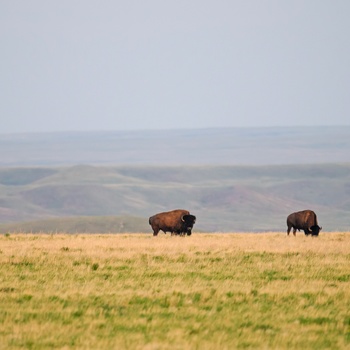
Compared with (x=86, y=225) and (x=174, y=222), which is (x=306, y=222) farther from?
(x=86, y=225)

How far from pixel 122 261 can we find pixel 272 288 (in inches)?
240

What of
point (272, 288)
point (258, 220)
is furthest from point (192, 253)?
point (258, 220)

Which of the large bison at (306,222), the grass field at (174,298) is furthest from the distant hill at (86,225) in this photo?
the grass field at (174,298)

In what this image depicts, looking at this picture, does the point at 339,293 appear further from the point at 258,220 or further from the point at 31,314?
the point at 258,220

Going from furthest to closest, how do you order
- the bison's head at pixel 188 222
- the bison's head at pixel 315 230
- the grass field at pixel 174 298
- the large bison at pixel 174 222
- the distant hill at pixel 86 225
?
the distant hill at pixel 86 225 → the large bison at pixel 174 222 → the bison's head at pixel 188 222 → the bison's head at pixel 315 230 → the grass field at pixel 174 298

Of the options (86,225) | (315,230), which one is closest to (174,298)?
(315,230)

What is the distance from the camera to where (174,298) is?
59.0ft

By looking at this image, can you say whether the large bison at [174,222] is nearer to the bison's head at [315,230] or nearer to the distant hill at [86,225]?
the bison's head at [315,230]

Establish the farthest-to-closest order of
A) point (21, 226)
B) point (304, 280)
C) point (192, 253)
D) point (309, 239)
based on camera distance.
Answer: point (21, 226) → point (309, 239) → point (192, 253) → point (304, 280)

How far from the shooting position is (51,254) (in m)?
26.1

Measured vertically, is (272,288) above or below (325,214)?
above

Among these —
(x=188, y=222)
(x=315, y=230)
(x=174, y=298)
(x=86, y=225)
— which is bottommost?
(x=86, y=225)

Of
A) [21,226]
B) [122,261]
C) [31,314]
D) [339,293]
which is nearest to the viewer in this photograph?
[31,314]

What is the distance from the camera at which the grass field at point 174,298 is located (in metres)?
14.8
